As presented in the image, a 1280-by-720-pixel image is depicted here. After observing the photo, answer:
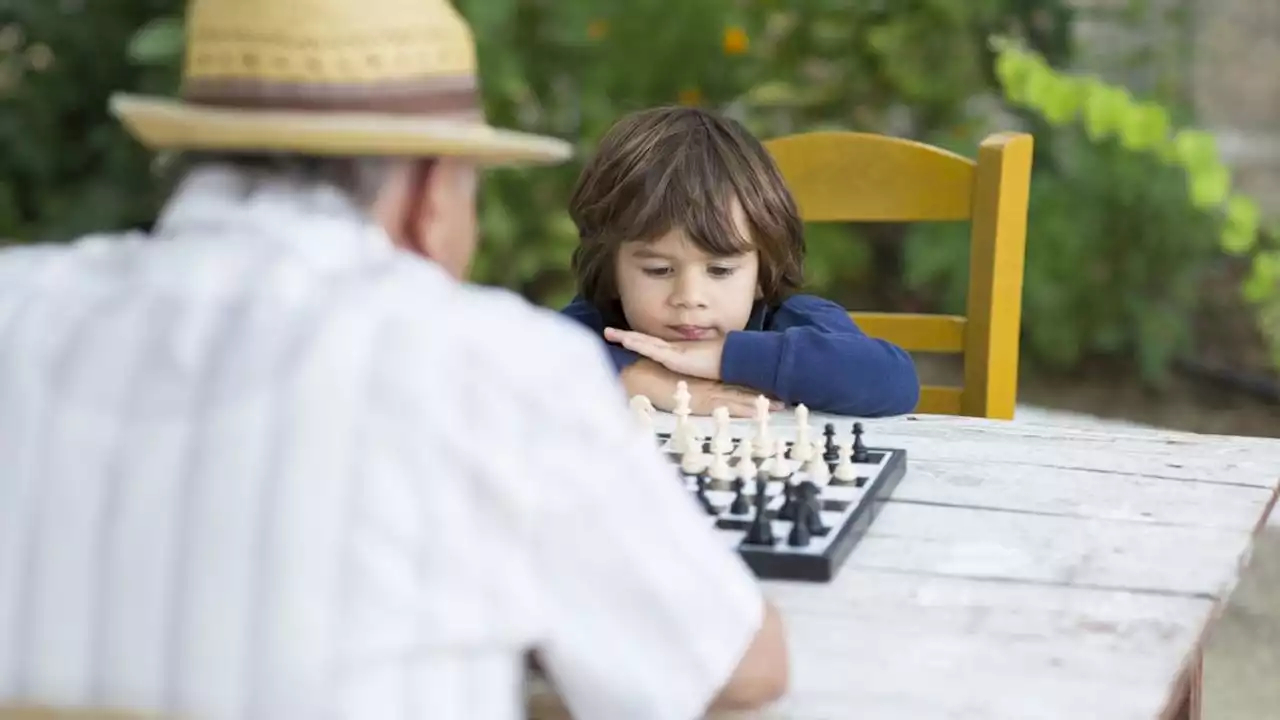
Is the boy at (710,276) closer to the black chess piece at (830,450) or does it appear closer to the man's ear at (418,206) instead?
the black chess piece at (830,450)

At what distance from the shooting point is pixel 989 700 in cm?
116

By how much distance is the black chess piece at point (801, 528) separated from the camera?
56.0 inches

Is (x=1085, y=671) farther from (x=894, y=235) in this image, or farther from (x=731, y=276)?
(x=894, y=235)

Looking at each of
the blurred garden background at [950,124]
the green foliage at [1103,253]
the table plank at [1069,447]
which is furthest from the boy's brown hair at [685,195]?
the green foliage at [1103,253]

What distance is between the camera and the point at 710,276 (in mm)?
2082

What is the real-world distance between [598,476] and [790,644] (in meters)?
0.34

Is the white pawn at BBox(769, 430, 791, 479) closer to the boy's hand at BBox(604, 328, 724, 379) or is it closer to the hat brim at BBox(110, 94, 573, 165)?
the boy's hand at BBox(604, 328, 724, 379)

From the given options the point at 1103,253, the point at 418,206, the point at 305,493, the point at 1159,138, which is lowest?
the point at 1103,253

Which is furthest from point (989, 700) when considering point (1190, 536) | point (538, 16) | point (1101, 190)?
point (1101, 190)

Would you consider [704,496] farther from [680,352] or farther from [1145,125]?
[1145,125]

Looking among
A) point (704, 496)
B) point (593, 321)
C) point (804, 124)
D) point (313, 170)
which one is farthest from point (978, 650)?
point (804, 124)

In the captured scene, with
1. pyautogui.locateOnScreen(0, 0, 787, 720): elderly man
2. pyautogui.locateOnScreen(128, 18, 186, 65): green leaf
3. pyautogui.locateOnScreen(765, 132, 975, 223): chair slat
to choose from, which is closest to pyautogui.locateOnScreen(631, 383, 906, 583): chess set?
pyautogui.locateOnScreen(0, 0, 787, 720): elderly man

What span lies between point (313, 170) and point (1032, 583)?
2.46ft

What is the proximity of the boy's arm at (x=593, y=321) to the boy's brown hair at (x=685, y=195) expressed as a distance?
3 centimetres
